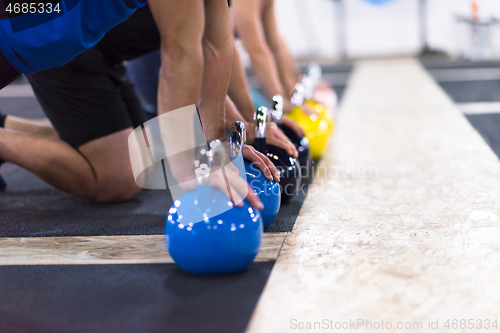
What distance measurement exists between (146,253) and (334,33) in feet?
26.7

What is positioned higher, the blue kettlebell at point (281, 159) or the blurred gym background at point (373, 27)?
the blue kettlebell at point (281, 159)

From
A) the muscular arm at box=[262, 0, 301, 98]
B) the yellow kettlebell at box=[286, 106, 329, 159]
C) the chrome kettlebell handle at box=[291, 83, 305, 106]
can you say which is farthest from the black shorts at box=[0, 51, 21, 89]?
the muscular arm at box=[262, 0, 301, 98]

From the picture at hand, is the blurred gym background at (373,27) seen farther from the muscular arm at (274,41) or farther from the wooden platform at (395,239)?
the wooden platform at (395,239)

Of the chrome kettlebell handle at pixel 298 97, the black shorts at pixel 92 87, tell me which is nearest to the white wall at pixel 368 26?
the chrome kettlebell handle at pixel 298 97

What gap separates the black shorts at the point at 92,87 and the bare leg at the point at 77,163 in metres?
0.05

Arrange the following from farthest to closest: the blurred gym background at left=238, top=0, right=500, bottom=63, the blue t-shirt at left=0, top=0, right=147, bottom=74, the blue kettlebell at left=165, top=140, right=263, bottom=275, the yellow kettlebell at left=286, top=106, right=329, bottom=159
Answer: the blurred gym background at left=238, top=0, right=500, bottom=63 → the yellow kettlebell at left=286, top=106, right=329, bottom=159 → the blue t-shirt at left=0, top=0, right=147, bottom=74 → the blue kettlebell at left=165, top=140, right=263, bottom=275

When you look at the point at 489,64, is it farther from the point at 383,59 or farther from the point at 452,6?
the point at 452,6

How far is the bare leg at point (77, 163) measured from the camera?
6.55 feet

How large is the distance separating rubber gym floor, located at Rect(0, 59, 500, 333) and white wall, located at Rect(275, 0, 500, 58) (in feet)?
23.0

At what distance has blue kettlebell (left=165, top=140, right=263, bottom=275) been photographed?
4.08 ft

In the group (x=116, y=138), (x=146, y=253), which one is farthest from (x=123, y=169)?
(x=146, y=253)

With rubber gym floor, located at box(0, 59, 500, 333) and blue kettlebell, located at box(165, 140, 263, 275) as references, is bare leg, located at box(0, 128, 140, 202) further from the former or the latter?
blue kettlebell, located at box(165, 140, 263, 275)

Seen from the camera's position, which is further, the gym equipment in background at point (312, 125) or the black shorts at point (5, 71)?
the gym equipment in background at point (312, 125)

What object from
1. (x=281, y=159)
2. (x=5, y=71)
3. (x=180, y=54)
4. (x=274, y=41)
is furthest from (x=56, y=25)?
(x=274, y=41)
